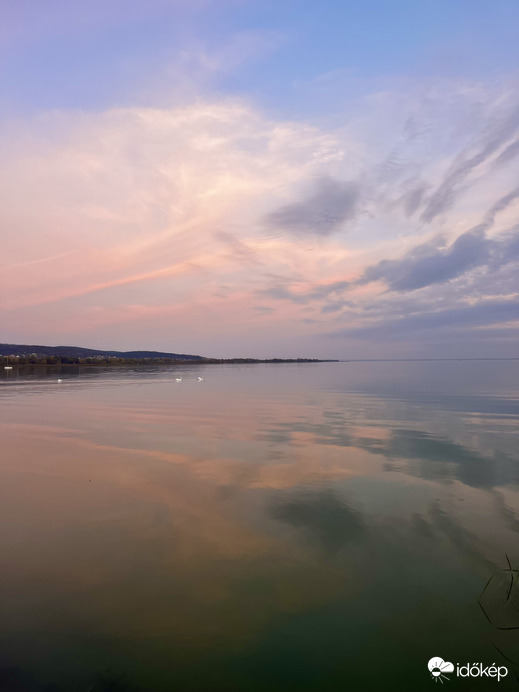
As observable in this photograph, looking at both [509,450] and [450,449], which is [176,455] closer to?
[450,449]

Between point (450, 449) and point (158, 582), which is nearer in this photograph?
point (158, 582)

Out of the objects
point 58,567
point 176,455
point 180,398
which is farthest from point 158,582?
point 180,398

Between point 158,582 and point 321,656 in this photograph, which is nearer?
point 321,656

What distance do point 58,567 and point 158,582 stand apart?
2296mm

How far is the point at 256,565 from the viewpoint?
8.74 metres

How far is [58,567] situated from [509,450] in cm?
1840

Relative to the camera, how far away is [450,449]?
18766mm

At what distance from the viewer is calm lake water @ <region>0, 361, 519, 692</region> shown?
601 centimetres

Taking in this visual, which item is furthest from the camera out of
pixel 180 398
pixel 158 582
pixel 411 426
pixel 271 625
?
Answer: pixel 180 398

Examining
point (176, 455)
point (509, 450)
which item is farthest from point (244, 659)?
point (509, 450)

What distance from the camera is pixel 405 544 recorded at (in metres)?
9.59

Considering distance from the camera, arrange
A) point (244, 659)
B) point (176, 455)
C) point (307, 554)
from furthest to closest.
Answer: point (176, 455) < point (307, 554) < point (244, 659)

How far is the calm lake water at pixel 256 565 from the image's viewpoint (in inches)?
237

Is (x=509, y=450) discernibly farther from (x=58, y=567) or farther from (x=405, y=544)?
(x=58, y=567)
